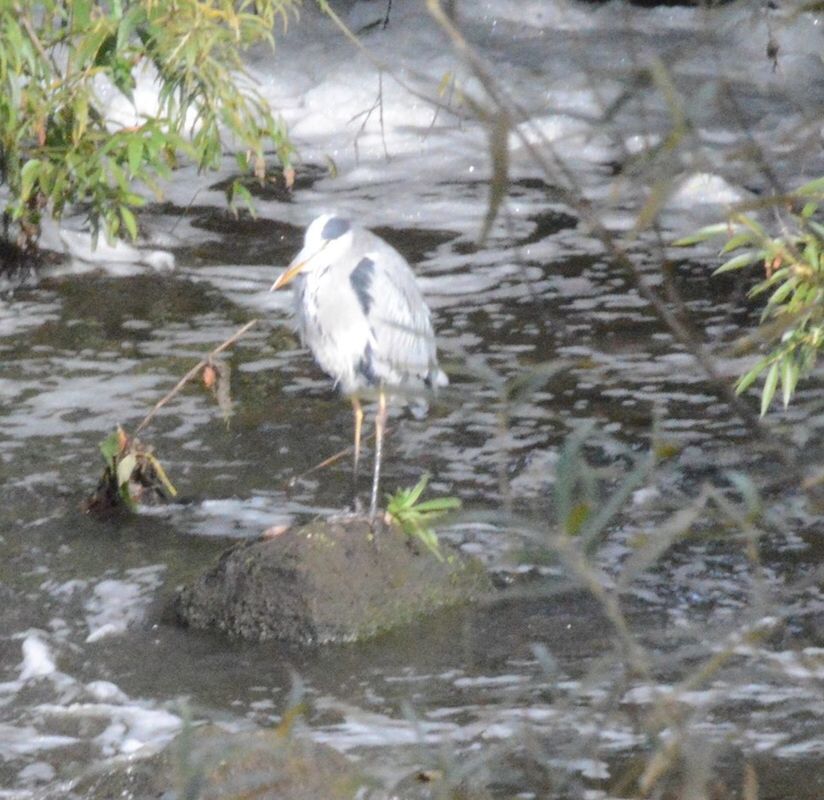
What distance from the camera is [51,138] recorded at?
16.4 ft

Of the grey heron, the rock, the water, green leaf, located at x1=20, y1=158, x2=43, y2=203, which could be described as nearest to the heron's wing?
the grey heron

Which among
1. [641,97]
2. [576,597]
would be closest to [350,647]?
[576,597]

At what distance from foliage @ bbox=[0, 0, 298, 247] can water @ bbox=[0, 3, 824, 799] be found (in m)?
1.03

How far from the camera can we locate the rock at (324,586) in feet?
13.7

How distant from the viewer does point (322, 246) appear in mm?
4836

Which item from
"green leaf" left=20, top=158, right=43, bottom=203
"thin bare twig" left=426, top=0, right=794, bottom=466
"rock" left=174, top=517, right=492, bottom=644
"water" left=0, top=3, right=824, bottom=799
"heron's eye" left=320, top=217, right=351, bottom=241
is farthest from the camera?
"heron's eye" left=320, top=217, right=351, bottom=241

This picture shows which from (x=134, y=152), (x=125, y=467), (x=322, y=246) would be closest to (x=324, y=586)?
(x=125, y=467)

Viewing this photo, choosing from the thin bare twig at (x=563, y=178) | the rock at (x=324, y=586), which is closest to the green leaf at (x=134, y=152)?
the rock at (x=324, y=586)

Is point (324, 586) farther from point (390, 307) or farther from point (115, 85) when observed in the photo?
point (115, 85)

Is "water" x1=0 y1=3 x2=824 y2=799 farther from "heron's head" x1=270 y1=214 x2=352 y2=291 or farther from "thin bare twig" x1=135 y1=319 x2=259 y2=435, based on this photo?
"heron's head" x1=270 y1=214 x2=352 y2=291

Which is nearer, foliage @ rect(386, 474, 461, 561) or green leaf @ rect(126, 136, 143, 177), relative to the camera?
foliage @ rect(386, 474, 461, 561)

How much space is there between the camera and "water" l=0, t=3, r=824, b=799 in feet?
10.7

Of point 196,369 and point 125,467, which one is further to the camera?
point 125,467

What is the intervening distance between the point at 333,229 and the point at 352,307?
0.27 m
